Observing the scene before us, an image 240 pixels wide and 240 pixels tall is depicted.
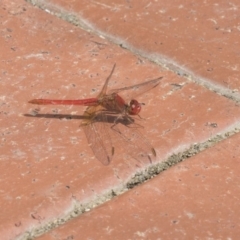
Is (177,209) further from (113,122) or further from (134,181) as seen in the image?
(113,122)

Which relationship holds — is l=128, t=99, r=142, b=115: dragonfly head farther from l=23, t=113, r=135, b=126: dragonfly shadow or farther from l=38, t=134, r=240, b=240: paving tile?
l=38, t=134, r=240, b=240: paving tile

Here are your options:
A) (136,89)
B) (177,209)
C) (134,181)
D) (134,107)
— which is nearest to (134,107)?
(134,107)

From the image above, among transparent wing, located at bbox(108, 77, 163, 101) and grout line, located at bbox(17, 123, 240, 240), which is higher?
transparent wing, located at bbox(108, 77, 163, 101)

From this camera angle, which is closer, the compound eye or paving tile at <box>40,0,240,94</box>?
the compound eye

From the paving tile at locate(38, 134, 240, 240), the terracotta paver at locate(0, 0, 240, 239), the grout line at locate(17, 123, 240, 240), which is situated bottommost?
the paving tile at locate(38, 134, 240, 240)

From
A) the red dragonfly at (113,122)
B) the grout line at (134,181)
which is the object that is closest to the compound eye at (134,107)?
the red dragonfly at (113,122)

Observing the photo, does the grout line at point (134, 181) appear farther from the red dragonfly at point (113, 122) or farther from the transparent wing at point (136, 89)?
the transparent wing at point (136, 89)

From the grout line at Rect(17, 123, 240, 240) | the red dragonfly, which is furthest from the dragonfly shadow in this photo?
the grout line at Rect(17, 123, 240, 240)

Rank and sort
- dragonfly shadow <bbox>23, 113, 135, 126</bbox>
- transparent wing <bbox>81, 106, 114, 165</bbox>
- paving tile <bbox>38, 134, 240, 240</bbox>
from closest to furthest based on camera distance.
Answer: paving tile <bbox>38, 134, 240, 240</bbox> < transparent wing <bbox>81, 106, 114, 165</bbox> < dragonfly shadow <bbox>23, 113, 135, 126</bbox>
